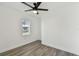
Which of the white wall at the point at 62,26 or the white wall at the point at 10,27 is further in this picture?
the white wall at the point at 10,27

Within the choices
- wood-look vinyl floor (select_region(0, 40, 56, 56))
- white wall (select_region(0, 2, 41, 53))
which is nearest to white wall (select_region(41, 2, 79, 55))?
wood-look vinyl floor (select_region(0, 40, 56, 56))

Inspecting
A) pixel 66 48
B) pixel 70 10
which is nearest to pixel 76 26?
pixel 70 10

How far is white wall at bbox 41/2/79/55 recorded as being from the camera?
3133 millimetres

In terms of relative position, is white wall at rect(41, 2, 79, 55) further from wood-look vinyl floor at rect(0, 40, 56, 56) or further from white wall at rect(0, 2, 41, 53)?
white wall at rect(0, 2, 41, 53)

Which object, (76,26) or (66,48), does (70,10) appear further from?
(66,48)

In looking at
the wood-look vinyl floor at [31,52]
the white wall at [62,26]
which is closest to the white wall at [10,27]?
the wood-look vinyl floor at [31,52]

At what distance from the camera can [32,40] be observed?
5.23 meters

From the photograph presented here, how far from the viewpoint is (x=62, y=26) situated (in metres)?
3.56

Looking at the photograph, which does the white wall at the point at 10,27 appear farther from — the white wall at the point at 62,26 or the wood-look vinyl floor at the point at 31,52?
the white wall at the point at 62,26

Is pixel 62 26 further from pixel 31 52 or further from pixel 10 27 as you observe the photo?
pixel 10 27

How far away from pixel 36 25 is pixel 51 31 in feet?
6.03

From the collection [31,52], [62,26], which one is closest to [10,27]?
[31,52]

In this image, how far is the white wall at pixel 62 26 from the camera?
3.13 metres

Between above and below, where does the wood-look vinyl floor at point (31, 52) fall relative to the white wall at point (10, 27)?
below
